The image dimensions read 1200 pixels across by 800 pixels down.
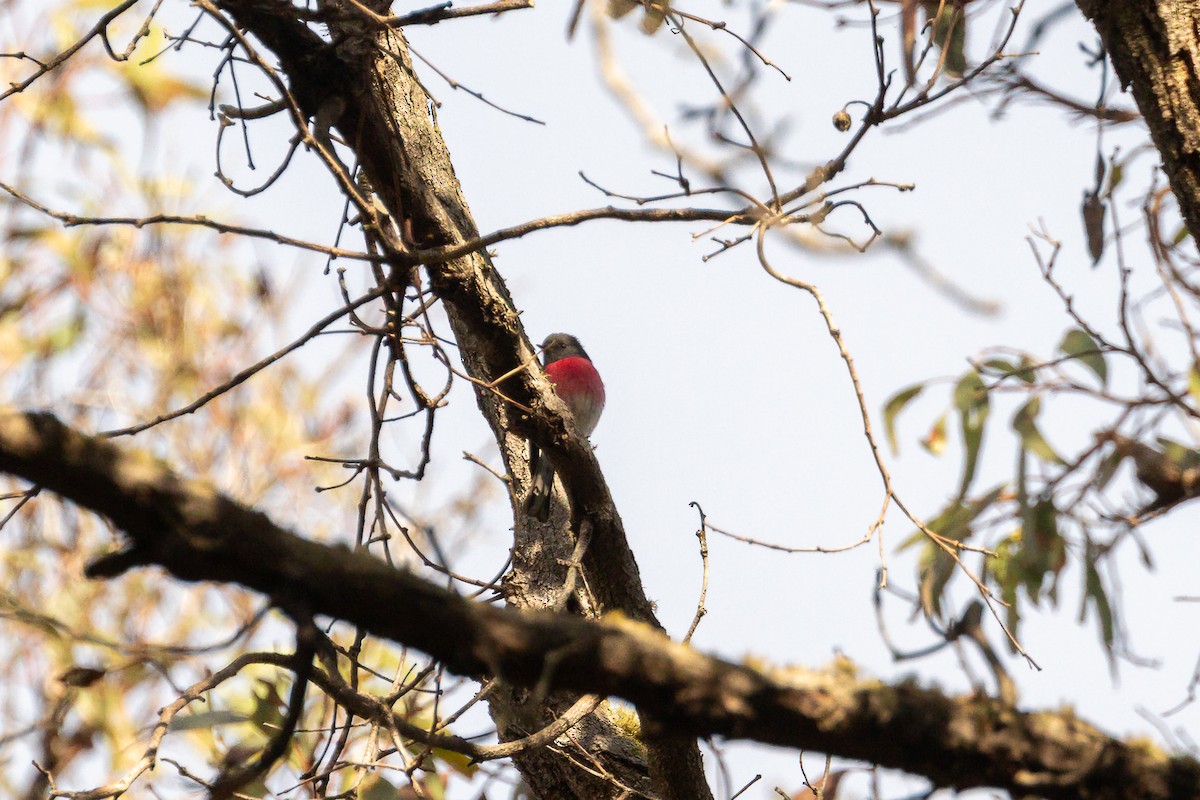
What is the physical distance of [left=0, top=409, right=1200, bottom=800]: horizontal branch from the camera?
1.18 m

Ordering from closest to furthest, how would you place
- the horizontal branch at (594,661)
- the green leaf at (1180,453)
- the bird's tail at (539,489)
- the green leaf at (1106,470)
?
the horizontal branch at (594,661) < the green leaf at (1180,453) < the green leaf at (1106,470) < the bird's tail at (539,489)

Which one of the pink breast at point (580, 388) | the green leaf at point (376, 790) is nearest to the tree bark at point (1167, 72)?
the green leaf at point (376, 790)

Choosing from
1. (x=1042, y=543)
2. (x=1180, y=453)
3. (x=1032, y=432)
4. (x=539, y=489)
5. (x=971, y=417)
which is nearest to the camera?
(x=1180, y=453)

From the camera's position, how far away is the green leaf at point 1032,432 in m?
2.70

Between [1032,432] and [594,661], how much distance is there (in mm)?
1884

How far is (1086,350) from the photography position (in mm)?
2686

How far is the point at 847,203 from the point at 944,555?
3.37 feet

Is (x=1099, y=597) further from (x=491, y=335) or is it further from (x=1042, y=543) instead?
(x=491, y=335)

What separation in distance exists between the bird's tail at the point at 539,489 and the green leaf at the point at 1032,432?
1.51 metres

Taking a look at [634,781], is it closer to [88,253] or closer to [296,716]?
[296,716]

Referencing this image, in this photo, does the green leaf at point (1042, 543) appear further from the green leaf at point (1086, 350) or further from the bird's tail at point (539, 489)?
the bird's tail at point (539, 489)

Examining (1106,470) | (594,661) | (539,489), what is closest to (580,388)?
(539,489)

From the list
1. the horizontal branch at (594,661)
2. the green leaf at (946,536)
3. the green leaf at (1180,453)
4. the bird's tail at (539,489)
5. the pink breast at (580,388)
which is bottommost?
the horizontal branch at (594,661)

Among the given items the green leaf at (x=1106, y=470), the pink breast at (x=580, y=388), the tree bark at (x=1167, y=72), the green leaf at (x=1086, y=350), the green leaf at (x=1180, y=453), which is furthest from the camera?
the pink breast at (x=580, y=388)
